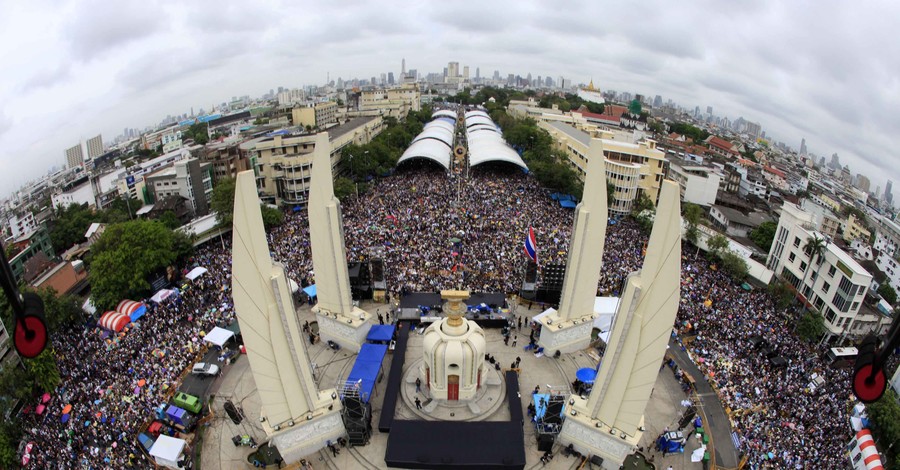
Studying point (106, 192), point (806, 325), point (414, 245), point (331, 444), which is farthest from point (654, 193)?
point (106, 192)

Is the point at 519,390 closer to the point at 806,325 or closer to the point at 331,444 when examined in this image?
the point at 331,444

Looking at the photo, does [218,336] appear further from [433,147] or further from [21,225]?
[433,147]

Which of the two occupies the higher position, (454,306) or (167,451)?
(454,306)

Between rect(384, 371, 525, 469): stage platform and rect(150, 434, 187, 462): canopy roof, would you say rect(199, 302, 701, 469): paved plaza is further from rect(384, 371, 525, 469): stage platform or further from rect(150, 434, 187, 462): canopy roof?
rect(150, 434, 187, 462): canopy roof

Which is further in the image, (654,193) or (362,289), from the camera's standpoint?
(654,193)

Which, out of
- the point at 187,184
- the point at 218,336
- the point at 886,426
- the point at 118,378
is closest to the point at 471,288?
the point at 218,336

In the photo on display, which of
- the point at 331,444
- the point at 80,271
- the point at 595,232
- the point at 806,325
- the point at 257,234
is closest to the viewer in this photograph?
the point at 257,234
